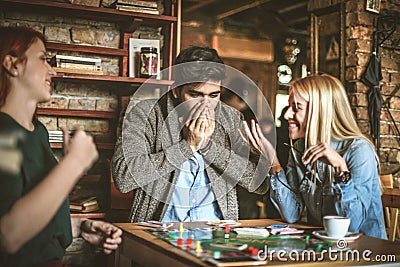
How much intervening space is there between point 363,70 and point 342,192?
6.42ft

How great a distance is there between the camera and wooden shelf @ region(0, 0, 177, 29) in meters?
2.94

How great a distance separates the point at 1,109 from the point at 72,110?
1800 millimetres

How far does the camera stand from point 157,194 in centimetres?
229

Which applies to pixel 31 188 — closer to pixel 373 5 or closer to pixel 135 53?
pixel 135 53

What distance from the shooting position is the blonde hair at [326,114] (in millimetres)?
2123

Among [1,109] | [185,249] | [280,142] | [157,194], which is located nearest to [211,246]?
[185,249]

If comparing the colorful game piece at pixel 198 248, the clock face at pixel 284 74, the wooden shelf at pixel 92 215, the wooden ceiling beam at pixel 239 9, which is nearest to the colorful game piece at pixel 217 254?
the colorful game piece at pixel 198 248

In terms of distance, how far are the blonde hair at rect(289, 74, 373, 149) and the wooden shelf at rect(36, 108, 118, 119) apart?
145cm

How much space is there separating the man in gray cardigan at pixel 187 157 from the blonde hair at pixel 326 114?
0.28 metres

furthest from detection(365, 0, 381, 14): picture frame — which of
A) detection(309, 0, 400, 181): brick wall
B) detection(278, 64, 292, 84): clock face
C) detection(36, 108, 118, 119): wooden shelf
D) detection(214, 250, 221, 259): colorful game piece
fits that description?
detection(214, 250, 221, 259): colorful game piece

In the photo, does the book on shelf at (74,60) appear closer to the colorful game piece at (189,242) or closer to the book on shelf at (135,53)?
the book on shelf at (135,53)

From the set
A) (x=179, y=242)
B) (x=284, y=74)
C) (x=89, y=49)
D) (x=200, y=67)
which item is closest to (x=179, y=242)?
(x=179, y=242)

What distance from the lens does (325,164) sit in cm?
209

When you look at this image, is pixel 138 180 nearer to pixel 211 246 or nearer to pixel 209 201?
pixel 209 201
